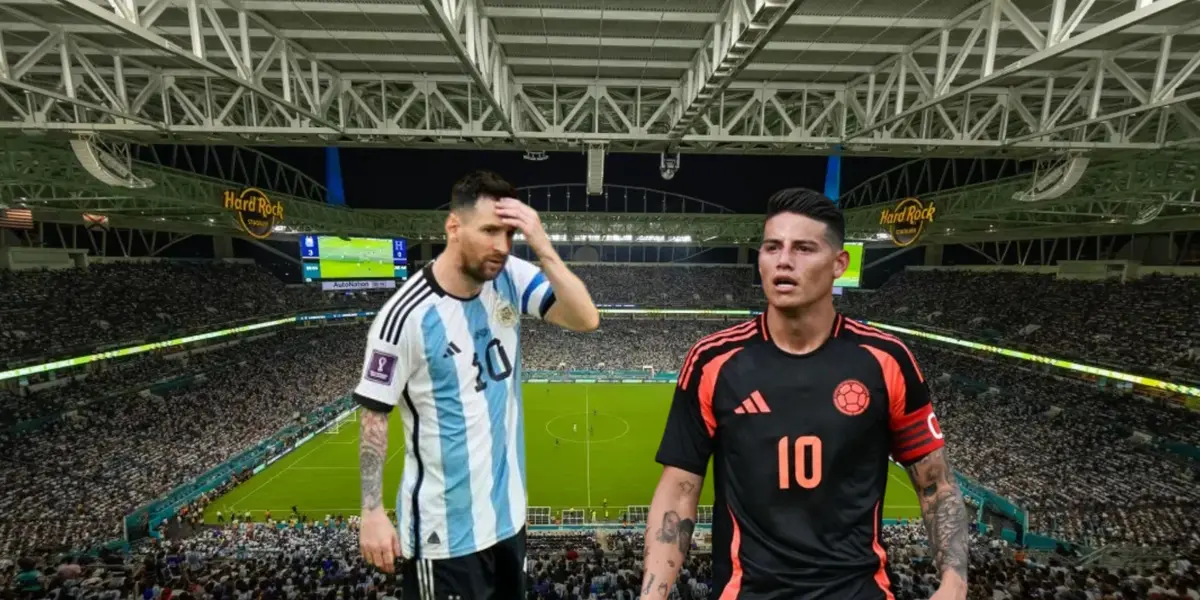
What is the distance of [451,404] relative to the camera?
237 cm

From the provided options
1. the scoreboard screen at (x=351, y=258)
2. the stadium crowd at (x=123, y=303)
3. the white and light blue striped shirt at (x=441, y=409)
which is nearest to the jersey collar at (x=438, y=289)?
the white and light blue striped shirt at (x=441, y=409)

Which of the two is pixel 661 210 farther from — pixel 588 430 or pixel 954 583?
pixel 954 583

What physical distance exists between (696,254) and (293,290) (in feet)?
123

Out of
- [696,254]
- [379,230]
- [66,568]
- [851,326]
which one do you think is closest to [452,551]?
[851,326]

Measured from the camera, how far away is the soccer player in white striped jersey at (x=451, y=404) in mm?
2307

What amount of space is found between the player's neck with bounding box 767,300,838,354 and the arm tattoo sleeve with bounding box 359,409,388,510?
1853 millimetres

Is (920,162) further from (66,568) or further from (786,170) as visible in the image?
(66,568)

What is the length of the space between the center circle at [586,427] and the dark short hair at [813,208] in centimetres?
2576

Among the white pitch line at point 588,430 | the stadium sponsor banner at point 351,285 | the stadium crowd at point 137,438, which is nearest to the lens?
the stadium crowd at point 137,438

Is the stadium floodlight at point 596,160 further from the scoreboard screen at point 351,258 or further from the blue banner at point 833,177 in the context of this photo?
the blue banner at point 833,177

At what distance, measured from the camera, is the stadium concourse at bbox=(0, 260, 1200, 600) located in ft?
34.7

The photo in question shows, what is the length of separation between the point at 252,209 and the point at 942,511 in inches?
965

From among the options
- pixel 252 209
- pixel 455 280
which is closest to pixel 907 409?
pixel 455 280

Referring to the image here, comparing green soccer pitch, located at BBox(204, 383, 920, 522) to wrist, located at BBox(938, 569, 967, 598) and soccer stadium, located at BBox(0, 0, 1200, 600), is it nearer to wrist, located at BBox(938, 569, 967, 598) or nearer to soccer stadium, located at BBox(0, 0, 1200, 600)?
soccer stadium, located at BBox(0, 0, 1200, 600)
